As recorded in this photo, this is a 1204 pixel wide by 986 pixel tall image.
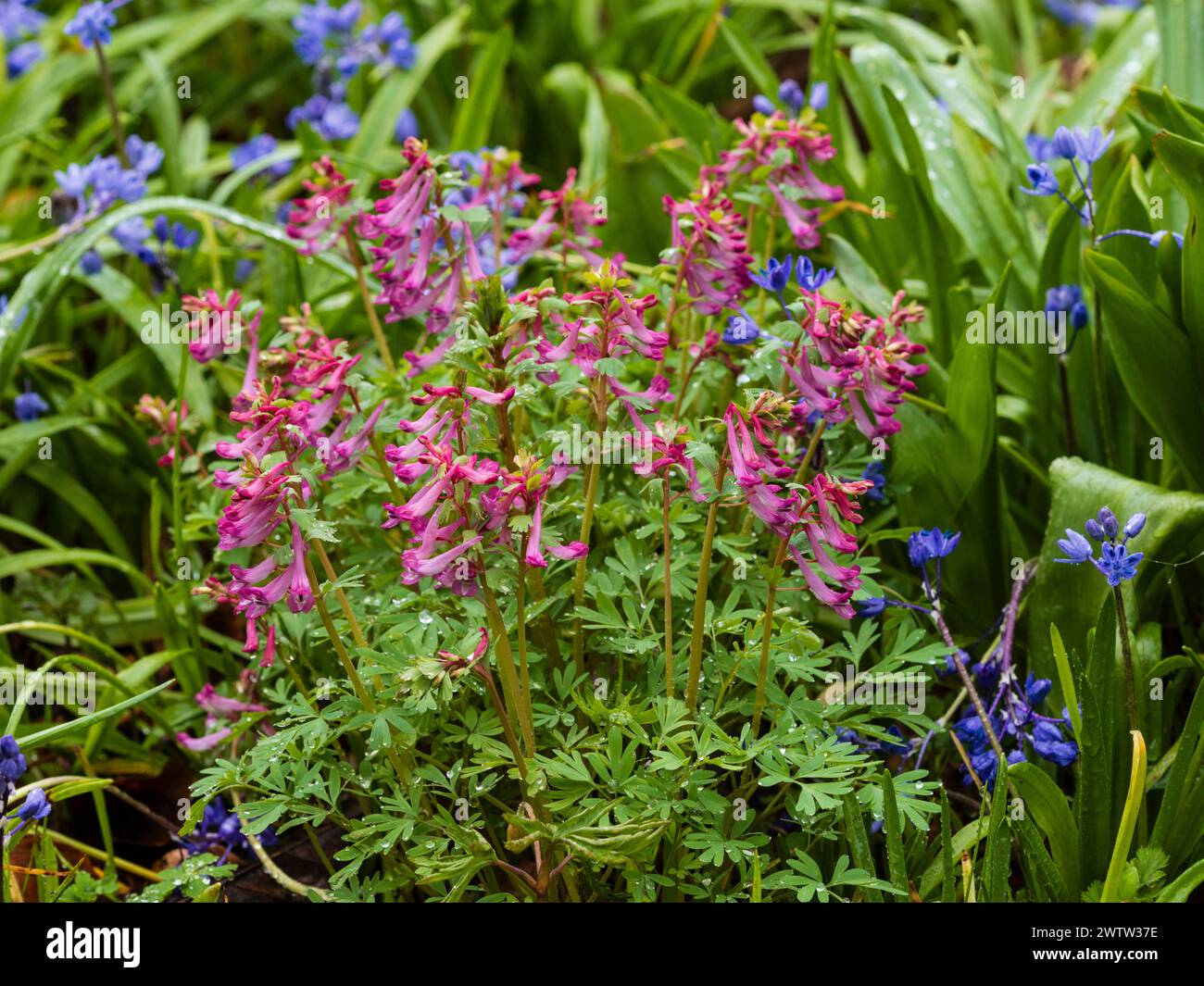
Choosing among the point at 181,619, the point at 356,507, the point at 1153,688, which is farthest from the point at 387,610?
the point at 1153,688

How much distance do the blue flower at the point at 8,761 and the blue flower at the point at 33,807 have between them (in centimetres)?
4

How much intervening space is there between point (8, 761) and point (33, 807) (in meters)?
0.08

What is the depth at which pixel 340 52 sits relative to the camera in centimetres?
359

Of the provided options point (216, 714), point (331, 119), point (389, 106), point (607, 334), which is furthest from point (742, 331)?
point (389, 106)

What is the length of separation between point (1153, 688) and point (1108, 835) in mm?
293

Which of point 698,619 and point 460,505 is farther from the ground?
point 460,505

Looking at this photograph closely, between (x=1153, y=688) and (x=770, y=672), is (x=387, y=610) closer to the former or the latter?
(x=770, y=672)

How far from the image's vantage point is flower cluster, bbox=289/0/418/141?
130 inches

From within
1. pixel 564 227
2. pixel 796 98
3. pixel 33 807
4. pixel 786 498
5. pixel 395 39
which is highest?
pixel 395 39

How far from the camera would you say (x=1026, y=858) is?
1626mm

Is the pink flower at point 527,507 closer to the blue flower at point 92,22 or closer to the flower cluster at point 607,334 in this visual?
the flower cluster at point 607,334

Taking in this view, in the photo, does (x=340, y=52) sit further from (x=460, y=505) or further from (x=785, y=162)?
(x=460, y=505)

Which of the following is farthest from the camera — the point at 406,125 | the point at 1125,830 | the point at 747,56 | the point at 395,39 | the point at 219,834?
the point at 406,125

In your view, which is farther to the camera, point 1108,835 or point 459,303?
point 459,303
